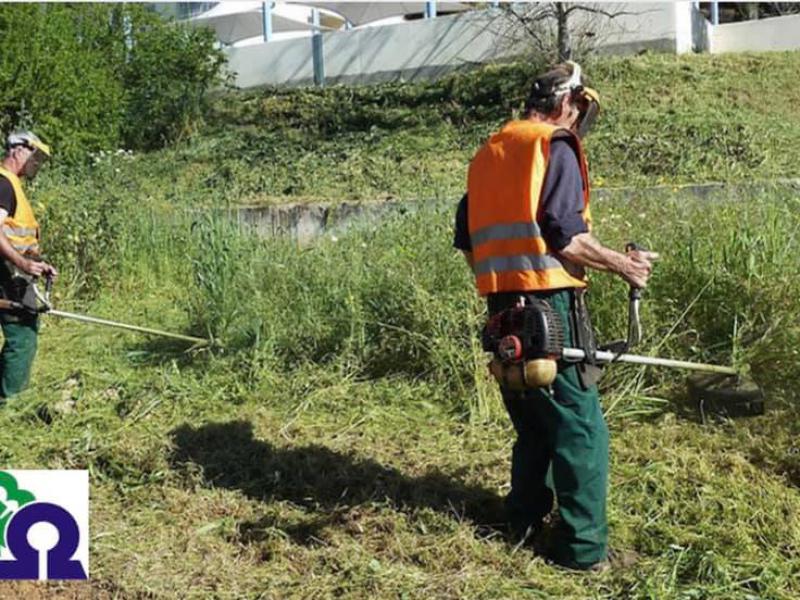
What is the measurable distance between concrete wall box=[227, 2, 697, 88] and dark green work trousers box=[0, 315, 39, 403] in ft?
40.1

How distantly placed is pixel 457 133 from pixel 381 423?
32.8 feet

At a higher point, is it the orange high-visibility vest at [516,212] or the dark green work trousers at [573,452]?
the orange high-visibility vest at [516,212]

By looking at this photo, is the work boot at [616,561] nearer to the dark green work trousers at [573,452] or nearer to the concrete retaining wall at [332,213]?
the dark green work trousers at [573,452]

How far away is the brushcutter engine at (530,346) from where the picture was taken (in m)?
3.12

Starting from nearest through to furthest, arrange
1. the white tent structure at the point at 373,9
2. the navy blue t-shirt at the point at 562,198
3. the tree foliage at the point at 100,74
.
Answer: the navy blue t-shirt at the point at 562,198, the tree foliage at the point at 100,74, the white tent structure at the point at 373,9

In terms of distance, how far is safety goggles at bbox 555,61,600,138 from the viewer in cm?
329

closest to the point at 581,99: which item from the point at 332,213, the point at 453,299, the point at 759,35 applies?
the point at 453,299

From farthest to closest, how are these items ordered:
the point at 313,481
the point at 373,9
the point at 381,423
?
the point at 373,9 → the point at 381,423 → the point at 313,481

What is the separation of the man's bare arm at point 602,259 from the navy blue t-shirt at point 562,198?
29mm

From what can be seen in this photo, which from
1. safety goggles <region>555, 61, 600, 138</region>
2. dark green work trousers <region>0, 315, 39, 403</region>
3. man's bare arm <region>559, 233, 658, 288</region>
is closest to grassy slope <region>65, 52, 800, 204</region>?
dark green work trousers <region>0, 315, 39, 403</region>

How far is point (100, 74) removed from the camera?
1516 centimetres

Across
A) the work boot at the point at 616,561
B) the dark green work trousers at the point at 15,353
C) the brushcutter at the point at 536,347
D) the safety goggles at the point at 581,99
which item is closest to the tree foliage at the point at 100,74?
the dark green work trousers at the point at 15,353

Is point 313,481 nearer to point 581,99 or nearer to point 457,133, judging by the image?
point 581,99

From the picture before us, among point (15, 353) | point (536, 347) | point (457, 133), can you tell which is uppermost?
point (457, 133)
